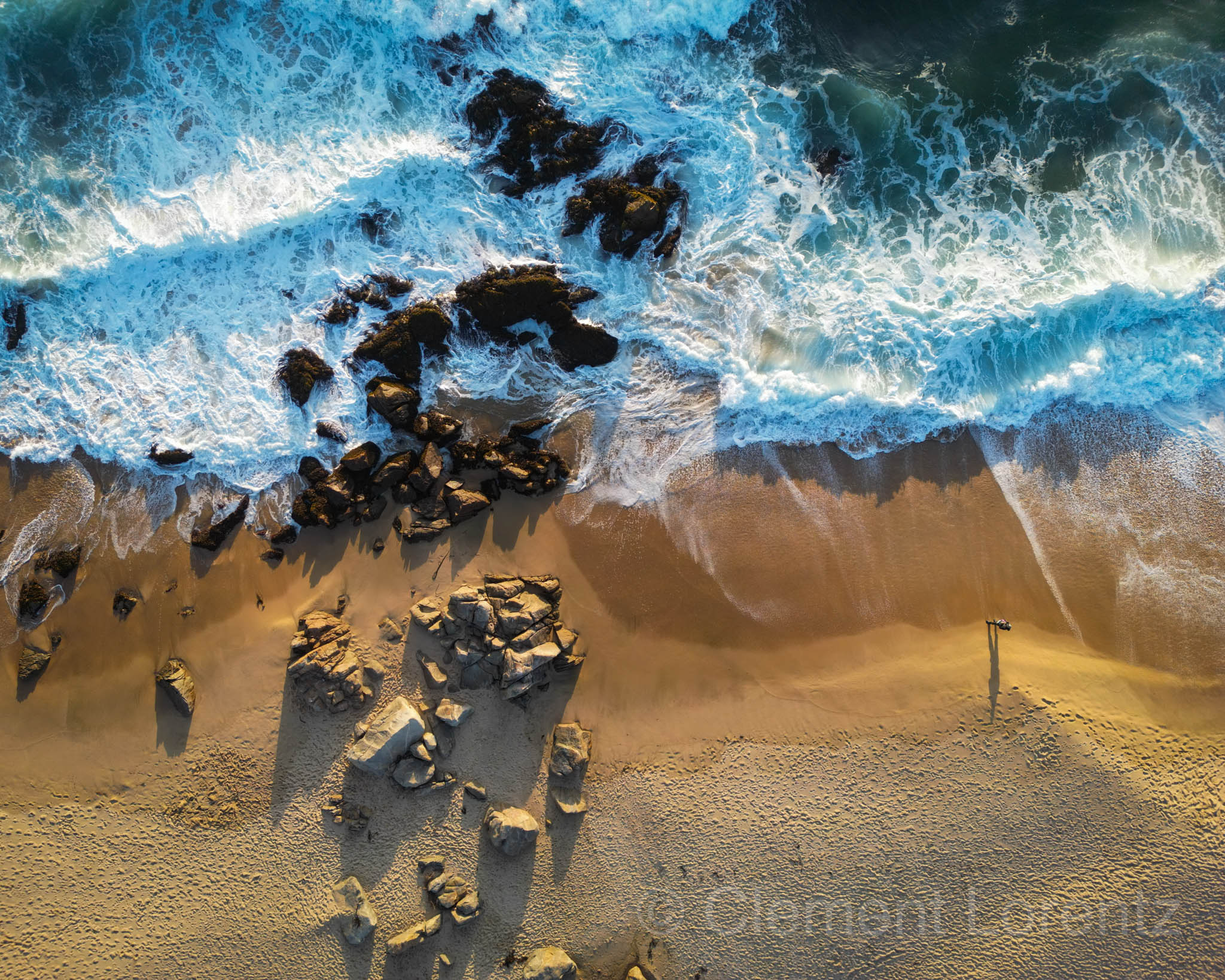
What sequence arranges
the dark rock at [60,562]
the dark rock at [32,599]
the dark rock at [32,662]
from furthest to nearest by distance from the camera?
the dark rock at [60,562]
the dark rock at [32,599]
the dark rock at [32,662]

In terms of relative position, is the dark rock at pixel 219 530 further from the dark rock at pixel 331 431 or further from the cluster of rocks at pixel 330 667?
the cluster of rocks at pixel 330 667

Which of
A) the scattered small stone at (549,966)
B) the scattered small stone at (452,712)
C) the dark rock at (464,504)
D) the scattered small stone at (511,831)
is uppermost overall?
the dark rock at (464,504)

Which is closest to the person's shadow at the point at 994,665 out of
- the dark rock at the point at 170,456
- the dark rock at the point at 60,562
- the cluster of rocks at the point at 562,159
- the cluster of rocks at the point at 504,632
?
the cluster of rocks at the point at 504,632

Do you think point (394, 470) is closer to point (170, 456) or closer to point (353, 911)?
point (170, 456)

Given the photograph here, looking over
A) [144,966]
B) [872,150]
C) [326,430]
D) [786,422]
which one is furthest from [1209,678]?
[144,966]

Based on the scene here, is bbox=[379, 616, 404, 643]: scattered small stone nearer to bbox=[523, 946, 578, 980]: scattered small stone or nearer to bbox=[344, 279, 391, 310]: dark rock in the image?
bbox=[523, 946, 578, 980]: scattered small stone

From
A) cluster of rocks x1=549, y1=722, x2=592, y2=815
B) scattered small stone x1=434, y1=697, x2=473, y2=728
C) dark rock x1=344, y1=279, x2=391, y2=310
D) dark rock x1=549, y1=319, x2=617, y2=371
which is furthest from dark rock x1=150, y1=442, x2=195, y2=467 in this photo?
cluster of rocks x1=549, y1=722, x2=592, y2=815

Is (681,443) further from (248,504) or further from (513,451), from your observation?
(248,504)

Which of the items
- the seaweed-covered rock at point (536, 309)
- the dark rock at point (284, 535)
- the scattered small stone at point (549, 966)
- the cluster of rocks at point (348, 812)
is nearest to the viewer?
the scattered small stone at point (549, 966)
